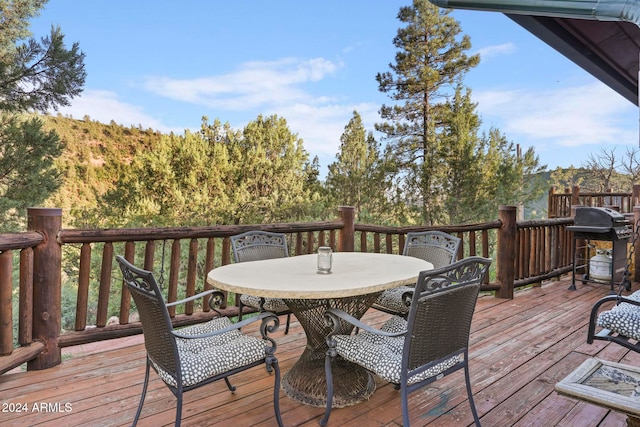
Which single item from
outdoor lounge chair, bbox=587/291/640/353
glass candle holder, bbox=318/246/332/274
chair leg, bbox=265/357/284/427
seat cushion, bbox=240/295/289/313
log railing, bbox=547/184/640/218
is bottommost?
chair leg, bbox=265/357/284/427

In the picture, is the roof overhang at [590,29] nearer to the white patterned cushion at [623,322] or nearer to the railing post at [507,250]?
the white patterned cushion at [623,322]

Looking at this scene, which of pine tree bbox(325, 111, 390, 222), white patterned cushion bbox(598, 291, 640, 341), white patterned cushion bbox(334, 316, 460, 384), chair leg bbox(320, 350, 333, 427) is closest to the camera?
white patterned cushion bbox(334, 316, 460, 384)

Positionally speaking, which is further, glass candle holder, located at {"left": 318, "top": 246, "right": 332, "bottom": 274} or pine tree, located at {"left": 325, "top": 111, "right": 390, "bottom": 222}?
pine tree, located at {"left": 325, "top": 111, "right": 390, "bottom": 222}

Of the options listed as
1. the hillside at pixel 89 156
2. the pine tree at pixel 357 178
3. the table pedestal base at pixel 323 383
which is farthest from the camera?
the pine tree at pixel 357 178

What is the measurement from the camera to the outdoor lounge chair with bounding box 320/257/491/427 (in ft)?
5.15

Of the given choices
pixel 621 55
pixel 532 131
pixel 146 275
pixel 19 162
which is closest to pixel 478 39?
pixel 532 131

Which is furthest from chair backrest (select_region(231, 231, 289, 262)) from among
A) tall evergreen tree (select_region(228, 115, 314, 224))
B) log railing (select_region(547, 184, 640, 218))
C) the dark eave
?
log railing (select_region(547, 184, 640, 218))

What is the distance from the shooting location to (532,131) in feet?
48.2

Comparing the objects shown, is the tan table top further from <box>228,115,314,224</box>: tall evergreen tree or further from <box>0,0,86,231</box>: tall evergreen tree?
<box>228,115,314,224</box>: tall evergreen tree

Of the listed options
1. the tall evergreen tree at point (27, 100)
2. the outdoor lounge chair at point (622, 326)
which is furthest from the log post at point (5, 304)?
the tall evergreen tree at point (27, 100)

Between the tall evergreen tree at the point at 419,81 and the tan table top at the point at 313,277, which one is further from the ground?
the tall evergreen tree at the point at 419,81

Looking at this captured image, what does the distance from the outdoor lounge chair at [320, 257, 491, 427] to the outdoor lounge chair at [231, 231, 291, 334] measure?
1014mm

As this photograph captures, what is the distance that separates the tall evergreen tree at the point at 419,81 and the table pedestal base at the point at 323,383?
10786mm

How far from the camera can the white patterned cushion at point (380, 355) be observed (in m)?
1.64
